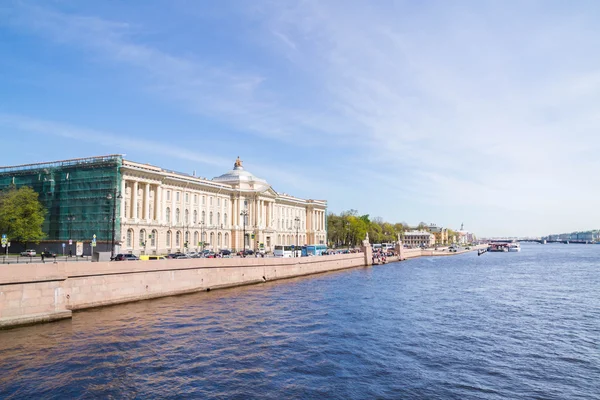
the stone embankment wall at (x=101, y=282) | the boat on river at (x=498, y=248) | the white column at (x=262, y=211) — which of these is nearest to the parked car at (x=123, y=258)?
the stone embankment wall at (x=101, y=282)

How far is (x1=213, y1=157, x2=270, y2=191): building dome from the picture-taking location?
280 feet

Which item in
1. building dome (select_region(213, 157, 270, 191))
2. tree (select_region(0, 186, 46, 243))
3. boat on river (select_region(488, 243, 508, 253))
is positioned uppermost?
building dome (select_region(213, 157, 270, 191))

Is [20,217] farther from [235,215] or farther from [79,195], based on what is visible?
[235,215]

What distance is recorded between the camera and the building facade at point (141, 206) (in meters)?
53.3

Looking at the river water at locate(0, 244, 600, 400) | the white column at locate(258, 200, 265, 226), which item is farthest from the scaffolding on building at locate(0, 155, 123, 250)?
the white column at locate(258, 200, 265, 226)

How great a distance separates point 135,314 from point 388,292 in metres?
21.0

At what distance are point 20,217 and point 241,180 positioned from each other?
1675 inches

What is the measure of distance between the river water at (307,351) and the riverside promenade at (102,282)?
868mm

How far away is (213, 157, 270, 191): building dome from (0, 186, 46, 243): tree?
38.4 meters

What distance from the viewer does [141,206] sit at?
197ft

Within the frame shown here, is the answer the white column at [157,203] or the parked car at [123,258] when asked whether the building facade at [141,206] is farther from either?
the parked car at [123,258]

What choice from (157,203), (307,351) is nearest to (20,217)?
(157,203)

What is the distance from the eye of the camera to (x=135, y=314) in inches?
963

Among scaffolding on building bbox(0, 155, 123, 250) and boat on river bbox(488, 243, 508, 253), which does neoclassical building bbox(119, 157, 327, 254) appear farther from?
boat on river bbox(488, 243, 508, 253)
